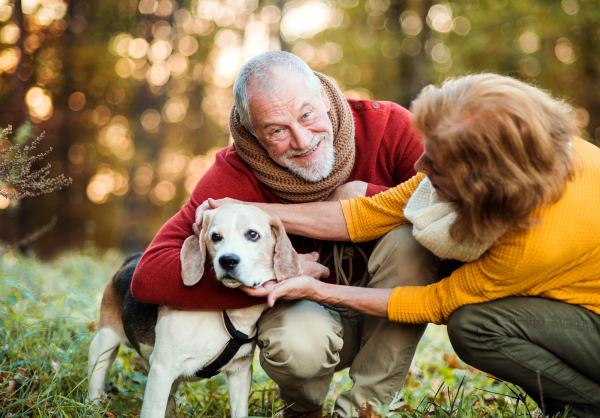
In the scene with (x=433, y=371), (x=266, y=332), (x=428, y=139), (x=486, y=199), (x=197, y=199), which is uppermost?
(x=428, y=139)

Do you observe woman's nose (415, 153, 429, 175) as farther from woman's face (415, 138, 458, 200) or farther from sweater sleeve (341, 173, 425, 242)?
sweater sleeve (341, 173, 425, 242)

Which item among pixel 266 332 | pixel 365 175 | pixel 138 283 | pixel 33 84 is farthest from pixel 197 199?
pixel 33 84

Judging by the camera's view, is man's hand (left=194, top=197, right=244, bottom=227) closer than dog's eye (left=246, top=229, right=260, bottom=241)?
No

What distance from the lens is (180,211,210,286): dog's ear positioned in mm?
2459

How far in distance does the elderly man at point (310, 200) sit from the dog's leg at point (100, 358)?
0.66 metres

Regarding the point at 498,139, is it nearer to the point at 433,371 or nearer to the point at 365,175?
the point at 365,175

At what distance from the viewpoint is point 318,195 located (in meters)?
2.94

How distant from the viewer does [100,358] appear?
298 cm

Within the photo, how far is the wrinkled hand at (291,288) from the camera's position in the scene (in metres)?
2.41

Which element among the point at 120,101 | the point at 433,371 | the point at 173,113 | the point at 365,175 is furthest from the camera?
the point at 173,113

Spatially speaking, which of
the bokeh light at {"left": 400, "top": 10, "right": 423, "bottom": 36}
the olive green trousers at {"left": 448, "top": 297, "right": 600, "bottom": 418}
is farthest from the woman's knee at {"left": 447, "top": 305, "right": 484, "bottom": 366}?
the bokeh light at {"left": 400, "top": 10, "right": 423, "bottom": 36}

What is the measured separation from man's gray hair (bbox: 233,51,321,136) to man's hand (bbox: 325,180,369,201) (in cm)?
58

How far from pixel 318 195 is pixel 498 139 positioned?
1.24m

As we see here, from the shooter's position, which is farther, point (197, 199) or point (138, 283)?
point (197, 199)
